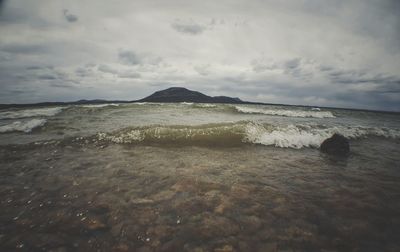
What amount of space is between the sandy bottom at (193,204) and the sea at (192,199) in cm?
2

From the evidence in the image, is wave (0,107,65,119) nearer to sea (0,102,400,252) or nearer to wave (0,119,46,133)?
wave (0,119,46,133)

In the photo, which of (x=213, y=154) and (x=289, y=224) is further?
Answer: (x=213, y=154)

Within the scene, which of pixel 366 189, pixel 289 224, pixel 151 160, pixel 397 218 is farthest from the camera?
pixel 151 160

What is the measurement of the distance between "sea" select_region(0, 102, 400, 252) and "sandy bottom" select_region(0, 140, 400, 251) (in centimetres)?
2

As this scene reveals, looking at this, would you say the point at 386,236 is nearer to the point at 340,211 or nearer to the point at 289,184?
the point at 340,211

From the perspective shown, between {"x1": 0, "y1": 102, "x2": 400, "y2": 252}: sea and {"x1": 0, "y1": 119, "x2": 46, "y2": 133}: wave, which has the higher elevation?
{"x1": 0, "y1": 119, "x2": 46, "y2": 133}: wave

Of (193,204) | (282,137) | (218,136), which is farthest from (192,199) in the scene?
(282,137)

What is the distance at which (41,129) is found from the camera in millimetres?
11148

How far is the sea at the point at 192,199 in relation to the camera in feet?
9.80

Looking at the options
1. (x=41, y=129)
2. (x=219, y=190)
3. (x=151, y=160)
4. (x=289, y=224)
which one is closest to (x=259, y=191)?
(x=219, y=190)

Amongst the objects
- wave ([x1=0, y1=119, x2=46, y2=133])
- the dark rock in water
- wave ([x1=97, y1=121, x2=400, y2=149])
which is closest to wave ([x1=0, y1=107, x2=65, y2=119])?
wave ([x1=0, y1=119, x2=46, y2=133])

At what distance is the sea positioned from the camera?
2986 millimetres

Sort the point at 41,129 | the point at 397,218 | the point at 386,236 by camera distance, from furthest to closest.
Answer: the point at 41,129 → the point at 397,218 → the point at 386,236

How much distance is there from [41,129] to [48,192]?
8490 mm
